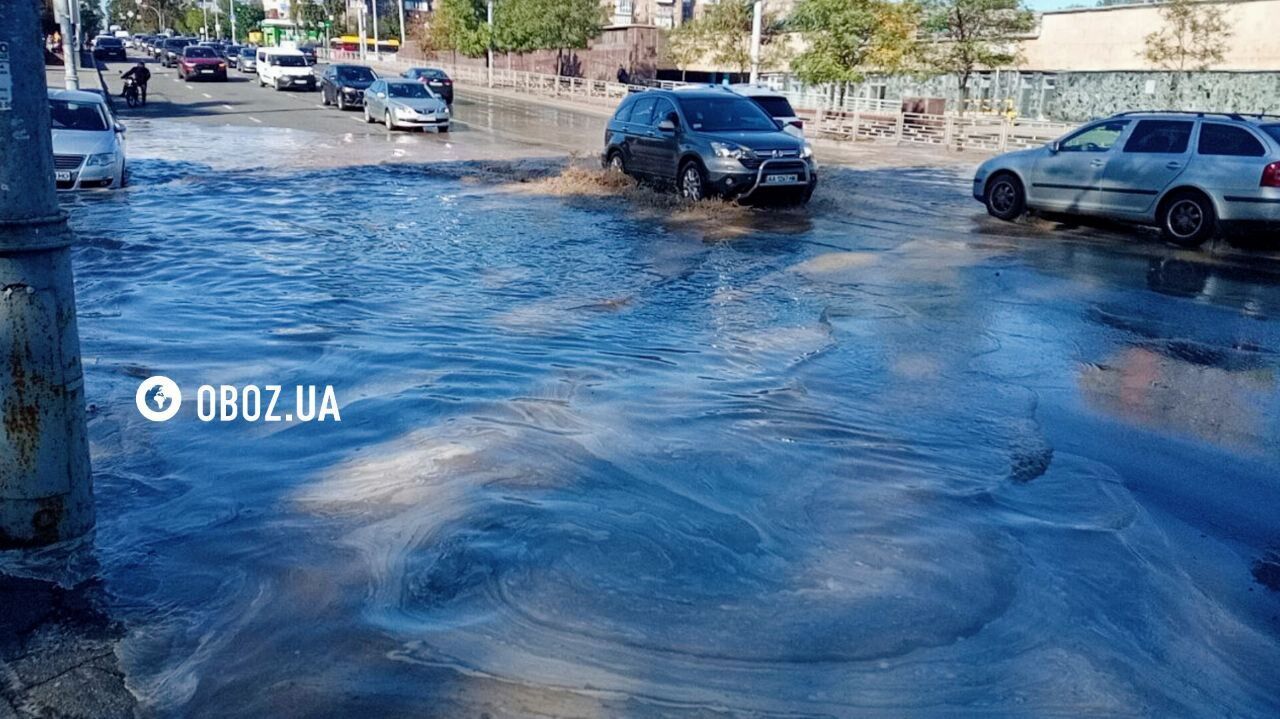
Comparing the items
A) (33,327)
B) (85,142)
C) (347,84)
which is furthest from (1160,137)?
(347,84)

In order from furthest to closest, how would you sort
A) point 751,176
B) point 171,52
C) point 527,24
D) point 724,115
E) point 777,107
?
1. point 171,52
2. point 527,24
3. point 777,107
4. point 724,115
5. point 751,176

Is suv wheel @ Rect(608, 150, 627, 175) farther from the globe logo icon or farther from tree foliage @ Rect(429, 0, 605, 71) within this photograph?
tree foliage @ Rect(429, 0, 605, 71)

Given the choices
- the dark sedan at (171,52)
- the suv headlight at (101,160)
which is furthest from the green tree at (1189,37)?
the dark sedan at (171,52)

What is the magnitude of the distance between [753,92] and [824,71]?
1344 cm

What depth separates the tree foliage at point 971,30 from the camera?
45.4 meters

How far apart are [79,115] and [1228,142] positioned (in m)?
16.1

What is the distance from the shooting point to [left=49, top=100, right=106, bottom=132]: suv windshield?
16.5 metres

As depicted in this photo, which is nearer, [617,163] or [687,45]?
[617,163]

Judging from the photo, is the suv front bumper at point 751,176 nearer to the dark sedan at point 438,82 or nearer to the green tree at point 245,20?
the dark sedan at point 438,82

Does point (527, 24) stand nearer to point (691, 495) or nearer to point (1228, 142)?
point (1228, 142)

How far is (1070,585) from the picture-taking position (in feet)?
14.2

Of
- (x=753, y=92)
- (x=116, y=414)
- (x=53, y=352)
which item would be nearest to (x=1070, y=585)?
(x=53, y=352)

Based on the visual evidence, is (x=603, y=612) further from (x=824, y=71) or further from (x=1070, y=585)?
(x=824, y=71)

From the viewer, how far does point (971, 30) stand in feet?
152
